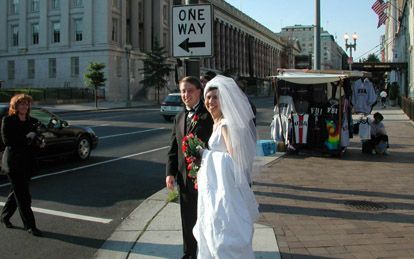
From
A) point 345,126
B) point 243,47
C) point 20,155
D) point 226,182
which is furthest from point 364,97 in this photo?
point 243,47

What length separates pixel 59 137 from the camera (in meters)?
11.5

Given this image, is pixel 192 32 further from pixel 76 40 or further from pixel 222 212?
pixel 76 40

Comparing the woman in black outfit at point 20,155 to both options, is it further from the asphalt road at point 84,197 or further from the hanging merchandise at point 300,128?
the hanging merchandise at point 300,128

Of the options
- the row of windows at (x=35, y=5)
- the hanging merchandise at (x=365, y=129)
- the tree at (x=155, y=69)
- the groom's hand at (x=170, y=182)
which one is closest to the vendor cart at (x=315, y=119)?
the hanging merchandise at (x=365, y=129)

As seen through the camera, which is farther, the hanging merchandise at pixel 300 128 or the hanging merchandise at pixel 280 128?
the hanging merchandise at pixel 280 128

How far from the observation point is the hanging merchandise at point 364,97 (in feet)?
49.5

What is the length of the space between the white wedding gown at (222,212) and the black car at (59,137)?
7604 millimetres

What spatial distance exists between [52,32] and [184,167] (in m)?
64.5

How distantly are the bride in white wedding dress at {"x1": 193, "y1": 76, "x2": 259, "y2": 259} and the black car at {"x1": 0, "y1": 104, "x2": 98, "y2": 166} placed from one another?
7.50 metres

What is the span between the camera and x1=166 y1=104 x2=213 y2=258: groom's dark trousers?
4.51m

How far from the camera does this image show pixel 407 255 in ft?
16.6

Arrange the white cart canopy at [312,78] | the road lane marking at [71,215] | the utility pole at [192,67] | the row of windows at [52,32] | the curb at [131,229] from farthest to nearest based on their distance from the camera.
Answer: the row of windows at [52,32]
the white cart canopy at [312,78]
the utility pole at [192,67]
the road lane marking at [71,215]
the curb at [131,229]

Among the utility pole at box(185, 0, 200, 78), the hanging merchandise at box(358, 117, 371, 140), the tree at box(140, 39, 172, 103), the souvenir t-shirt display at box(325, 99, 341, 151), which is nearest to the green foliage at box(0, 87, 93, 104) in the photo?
the tree at box(140, 39, 172, 103)

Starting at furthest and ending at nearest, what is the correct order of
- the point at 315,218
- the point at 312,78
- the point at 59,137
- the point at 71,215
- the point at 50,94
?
1. the point at 50,94
2. the point at 312,78
3. the point at 59,137
4. the point at 71,215
5. the point at 315,218
